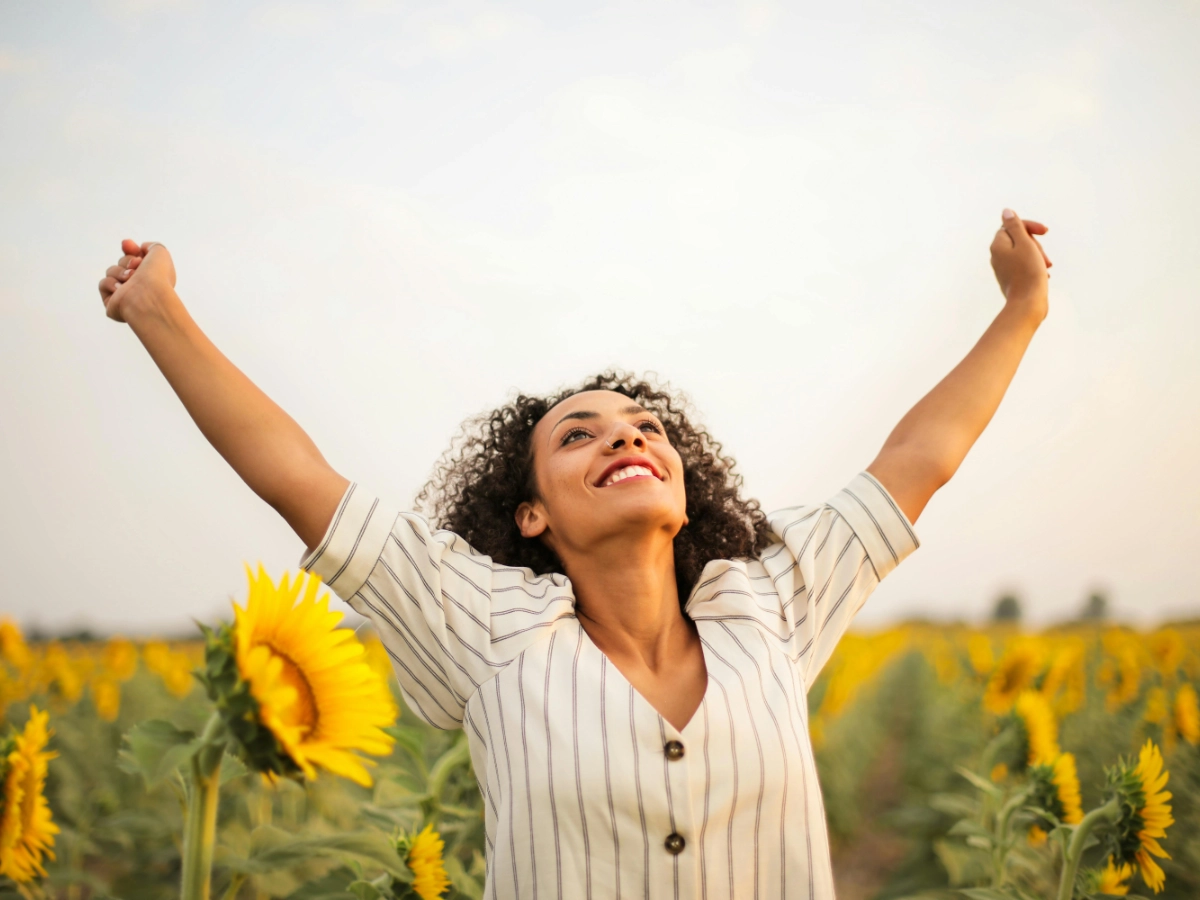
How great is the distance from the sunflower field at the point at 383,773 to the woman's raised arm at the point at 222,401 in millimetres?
394

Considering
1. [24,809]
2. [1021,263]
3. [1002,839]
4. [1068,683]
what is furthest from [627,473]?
[1068,683]

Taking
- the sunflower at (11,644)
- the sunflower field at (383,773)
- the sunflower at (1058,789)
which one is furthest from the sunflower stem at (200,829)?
the sunflower at (11,644)

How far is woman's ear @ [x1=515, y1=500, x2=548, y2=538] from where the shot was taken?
227 cm

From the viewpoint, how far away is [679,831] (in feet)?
5.25

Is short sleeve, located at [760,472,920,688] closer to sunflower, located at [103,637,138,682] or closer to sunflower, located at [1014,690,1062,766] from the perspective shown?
sunflower, located at [1014,690,1062,766]

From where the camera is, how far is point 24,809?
71.4 inches

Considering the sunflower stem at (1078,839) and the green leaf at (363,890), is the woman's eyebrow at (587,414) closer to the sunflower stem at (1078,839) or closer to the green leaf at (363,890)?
the green leaf at (363,890)

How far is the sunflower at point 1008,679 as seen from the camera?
4270 mm

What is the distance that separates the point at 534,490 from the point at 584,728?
2.67 feet

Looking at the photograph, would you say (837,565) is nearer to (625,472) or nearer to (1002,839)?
(625,472)

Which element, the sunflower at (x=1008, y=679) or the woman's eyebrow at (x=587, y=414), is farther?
the sunflower at (x=1008, y=679)

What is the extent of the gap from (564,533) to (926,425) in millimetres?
953

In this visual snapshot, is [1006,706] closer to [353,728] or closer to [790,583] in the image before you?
[790,583]

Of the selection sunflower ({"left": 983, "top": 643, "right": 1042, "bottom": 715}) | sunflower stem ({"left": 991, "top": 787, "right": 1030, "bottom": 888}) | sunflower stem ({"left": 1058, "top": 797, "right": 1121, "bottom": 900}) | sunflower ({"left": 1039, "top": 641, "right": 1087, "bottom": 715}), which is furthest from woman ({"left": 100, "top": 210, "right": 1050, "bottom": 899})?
sunflower ({"left": 1039, "top": 641, "right": 1087, "bottom": 715})
